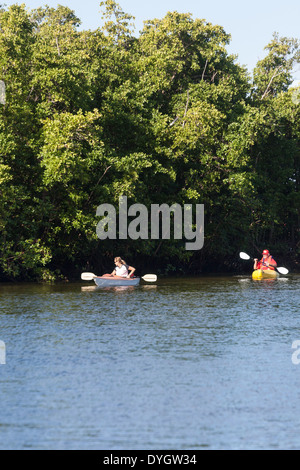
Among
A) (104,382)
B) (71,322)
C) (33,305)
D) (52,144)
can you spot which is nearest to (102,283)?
(52,144)

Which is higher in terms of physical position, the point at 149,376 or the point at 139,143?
the point at 139,143

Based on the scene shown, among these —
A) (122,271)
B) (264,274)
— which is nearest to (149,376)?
(122,271)

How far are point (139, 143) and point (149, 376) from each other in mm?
26888

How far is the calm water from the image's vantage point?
9.95m

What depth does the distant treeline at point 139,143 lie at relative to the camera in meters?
33.3

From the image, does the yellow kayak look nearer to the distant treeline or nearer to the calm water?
the distant treeline

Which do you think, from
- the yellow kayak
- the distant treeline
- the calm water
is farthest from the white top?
the yellow kayak

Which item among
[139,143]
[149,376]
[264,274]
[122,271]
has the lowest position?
[264,274]

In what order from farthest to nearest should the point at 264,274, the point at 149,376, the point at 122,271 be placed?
the point at 264,274 < the point at 122,271 < the point at 149,376

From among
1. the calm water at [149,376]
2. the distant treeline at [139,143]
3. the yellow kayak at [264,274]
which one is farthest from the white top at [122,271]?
the yellow kayak at [264,274]

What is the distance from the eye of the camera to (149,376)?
13.5 metres

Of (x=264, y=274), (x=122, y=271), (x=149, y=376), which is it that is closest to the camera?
(x=149, y=376)

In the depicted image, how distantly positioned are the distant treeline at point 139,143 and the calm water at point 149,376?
9.61m

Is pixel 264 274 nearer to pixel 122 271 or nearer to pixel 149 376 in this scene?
pixel 122 271
